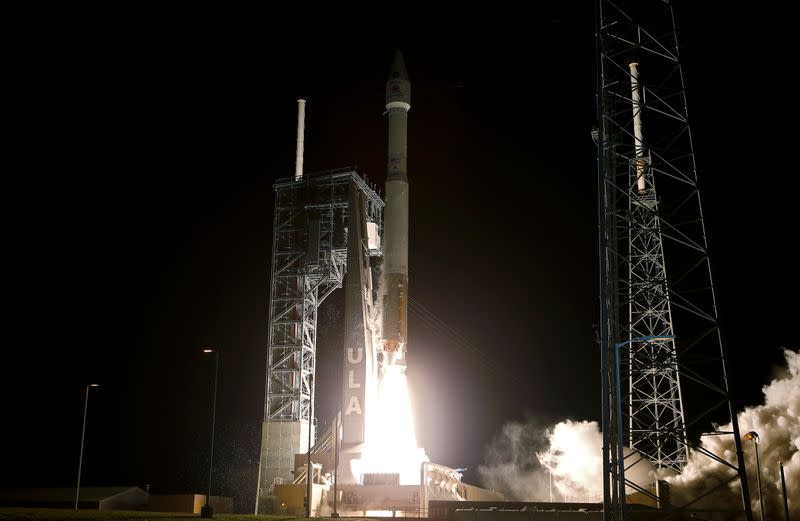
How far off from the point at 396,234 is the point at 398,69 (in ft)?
34.0

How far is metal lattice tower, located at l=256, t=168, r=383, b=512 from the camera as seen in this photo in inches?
2147

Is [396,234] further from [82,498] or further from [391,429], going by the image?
[82,498]

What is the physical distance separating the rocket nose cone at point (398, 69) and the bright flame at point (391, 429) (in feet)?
56.2

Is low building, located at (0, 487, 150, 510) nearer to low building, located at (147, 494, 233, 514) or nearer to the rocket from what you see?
low building, located at (147, 494, 233, 514)

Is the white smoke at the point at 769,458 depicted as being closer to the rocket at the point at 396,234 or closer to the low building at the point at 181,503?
the rocket at the point at 396,234

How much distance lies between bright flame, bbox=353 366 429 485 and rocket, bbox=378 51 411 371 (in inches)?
38.9

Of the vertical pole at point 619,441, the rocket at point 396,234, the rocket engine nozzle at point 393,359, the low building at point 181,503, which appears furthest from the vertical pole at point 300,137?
the vertical pole at point 619,441

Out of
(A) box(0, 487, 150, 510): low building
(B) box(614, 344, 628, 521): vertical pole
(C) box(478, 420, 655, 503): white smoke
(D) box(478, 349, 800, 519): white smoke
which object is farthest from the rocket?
(B) box(614, 344, 628, 521): vertical pole

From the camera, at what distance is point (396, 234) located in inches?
1969

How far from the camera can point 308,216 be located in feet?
190

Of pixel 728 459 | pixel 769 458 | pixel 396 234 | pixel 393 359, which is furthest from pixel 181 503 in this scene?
pixel 769 458

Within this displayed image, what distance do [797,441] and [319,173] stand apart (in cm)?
3240

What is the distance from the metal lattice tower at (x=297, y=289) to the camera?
179 ft

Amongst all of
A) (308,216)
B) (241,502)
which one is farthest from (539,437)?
(308,216)
